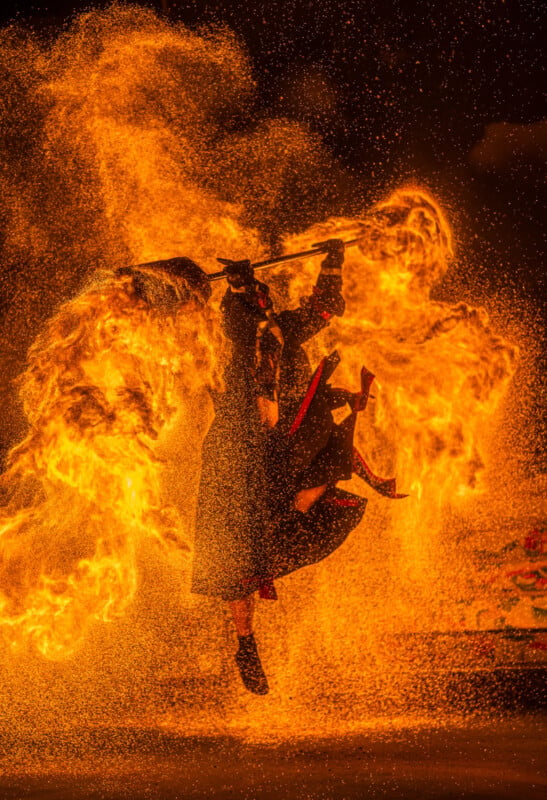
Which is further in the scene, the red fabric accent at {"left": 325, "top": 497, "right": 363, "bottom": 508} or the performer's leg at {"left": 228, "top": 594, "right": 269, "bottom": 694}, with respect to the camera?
the red fabric accent at {"left": 325, "top": 497, "right": 363, "bottom": 508}

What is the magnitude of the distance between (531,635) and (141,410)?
3.16m

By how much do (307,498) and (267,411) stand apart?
56cm

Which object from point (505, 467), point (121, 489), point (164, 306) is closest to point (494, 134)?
point (505, 467)

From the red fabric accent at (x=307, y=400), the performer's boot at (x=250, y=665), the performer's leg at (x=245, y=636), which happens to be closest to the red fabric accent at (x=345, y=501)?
the red fabric accent at (x=307, y=400)

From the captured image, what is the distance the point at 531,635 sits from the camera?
5527 mm

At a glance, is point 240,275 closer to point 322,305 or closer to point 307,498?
point 322,305

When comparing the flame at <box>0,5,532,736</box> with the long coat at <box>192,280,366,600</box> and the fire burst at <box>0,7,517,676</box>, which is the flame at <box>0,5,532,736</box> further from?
the long coat at <box>192,280,366,600</box>

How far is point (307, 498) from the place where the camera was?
178 inches

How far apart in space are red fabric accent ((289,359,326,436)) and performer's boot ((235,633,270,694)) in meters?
1.20

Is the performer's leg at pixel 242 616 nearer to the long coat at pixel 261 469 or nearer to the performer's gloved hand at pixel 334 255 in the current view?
the long coat at pixel 261 469

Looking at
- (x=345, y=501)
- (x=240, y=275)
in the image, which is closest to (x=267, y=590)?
(x=345, y=501)

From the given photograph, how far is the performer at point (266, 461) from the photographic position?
172 inches

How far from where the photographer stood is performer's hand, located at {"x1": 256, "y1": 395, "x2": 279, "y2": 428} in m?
4.41

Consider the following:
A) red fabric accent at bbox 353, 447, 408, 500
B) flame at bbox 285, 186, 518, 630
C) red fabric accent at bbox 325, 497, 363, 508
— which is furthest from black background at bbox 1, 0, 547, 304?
red fabric accent at bbox 325, 497, 363, 508
